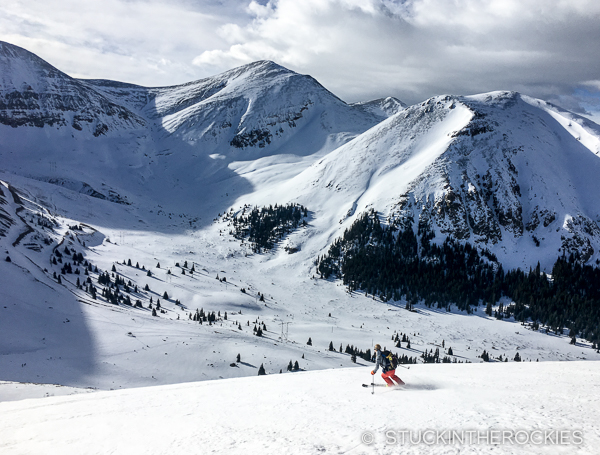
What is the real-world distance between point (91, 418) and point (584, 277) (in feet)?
362

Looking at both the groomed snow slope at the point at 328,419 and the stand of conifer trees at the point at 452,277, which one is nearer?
the groomed snow slope at the point at 328,419

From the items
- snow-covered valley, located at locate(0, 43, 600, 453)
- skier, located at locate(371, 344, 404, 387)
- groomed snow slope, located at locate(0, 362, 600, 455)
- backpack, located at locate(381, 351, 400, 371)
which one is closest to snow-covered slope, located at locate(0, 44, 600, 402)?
snow-covered valley, located at locate(0, 43, 600, 453)

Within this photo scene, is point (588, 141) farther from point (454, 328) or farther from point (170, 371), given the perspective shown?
point (170, 371)

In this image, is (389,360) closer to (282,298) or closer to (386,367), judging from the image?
(386,367)

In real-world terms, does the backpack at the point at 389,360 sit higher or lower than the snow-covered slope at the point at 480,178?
lower

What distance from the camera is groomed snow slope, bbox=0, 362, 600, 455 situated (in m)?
10.7

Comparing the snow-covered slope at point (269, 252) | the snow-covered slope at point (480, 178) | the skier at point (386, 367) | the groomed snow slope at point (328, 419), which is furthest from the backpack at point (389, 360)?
the snow-covered slope at point (480, 178)

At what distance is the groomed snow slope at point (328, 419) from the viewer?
1072cm

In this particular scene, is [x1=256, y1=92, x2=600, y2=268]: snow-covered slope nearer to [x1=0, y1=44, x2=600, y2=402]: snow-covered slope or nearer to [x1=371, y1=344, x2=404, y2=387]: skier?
[x1=0, y1=44, x2=600, y2=402]: snow-covered slope

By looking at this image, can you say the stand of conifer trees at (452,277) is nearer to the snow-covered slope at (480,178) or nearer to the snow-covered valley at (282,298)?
the snow-covered valley at (282,298)

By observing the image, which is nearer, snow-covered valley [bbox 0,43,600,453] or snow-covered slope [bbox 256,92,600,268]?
snow-covered valley [bbox 0,43,600,453]

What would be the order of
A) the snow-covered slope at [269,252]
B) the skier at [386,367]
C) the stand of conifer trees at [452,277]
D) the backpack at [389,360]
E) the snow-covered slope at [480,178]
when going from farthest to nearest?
1. the snow-covered slope at [480,178]
2. the stand of conifer trees at [452,277]
3. the snow-covered slope at [269,252]
4. the backpack at [389,360]
5. the skier at [386,367]

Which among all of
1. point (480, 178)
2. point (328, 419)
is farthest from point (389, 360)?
point (480, 178)

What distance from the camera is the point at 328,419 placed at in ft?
42.3
